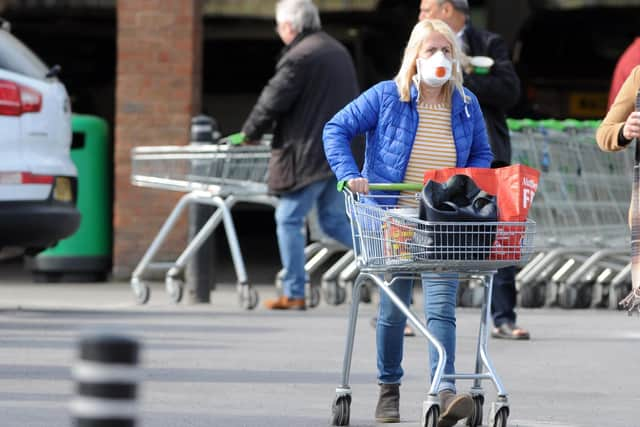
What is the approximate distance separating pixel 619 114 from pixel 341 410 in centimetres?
165

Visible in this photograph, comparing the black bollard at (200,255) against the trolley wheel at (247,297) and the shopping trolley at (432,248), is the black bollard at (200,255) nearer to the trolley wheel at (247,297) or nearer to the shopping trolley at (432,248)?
the trolley wheel at (247,297)

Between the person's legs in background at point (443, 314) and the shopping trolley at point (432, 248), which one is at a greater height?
the shopping trolley at point (432, 248)

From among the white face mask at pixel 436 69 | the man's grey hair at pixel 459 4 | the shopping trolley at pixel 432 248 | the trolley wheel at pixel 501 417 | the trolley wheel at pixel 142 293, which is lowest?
the trolley wheel at pixel 142 293

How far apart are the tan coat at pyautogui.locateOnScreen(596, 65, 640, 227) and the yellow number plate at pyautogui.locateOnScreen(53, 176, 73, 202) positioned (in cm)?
479

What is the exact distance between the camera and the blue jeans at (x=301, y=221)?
440 inches

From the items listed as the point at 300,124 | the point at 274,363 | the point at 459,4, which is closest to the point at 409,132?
the point at 274,363

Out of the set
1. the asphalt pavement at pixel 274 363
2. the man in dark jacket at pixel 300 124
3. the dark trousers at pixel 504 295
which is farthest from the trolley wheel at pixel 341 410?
the man in dark jacket at pixel 300 124

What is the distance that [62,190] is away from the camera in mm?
10531

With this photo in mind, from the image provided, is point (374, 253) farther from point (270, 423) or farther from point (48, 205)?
point (48, 205)

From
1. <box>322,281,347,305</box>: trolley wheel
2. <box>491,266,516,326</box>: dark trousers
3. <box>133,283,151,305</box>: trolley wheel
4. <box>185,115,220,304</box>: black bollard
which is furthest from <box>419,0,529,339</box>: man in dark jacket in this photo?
<box>133,283,151,305</box>: trolley wheel

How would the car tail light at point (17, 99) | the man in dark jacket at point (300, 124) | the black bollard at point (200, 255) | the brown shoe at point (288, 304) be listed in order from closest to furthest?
the car tail light at point (17, 99)
the man in dark jacket at point (300, 124)
the brown shoe at point (288, 304)
the black bollard at point (200, 255)

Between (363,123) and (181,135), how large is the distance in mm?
7810

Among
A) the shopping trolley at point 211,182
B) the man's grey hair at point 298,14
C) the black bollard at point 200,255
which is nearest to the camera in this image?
the man's grey hair at point 298,14

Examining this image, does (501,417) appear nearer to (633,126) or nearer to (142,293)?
(633,126)
